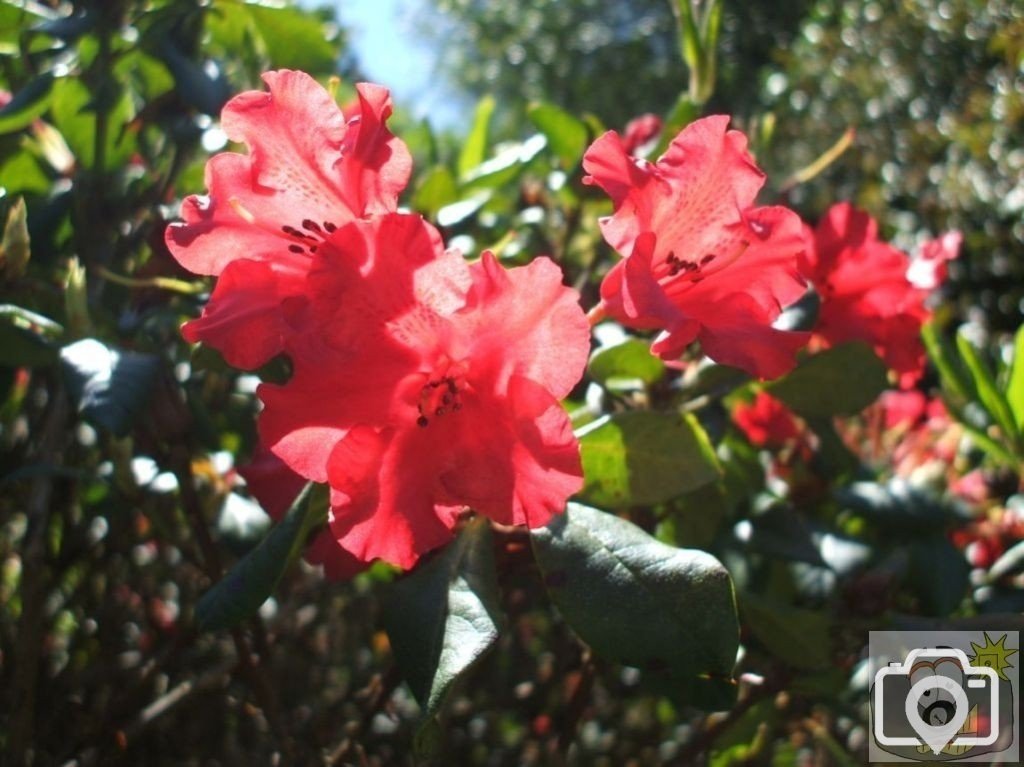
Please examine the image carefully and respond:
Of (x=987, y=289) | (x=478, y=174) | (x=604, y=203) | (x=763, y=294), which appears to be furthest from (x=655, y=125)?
(x=987, y=289)

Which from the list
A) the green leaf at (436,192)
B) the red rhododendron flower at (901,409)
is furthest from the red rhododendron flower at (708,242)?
the red rhododendron flower at (901,409)

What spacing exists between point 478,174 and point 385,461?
627mm

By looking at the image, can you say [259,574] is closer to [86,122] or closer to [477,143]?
[86,122]

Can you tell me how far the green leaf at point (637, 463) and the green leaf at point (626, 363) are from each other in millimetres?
83

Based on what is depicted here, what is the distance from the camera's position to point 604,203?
4.64 ft

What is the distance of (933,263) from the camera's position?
1294mm

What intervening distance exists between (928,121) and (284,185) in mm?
4654

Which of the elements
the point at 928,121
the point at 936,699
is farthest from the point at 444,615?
the point at 928,121

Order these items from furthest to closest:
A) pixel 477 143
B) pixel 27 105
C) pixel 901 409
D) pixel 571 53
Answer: pixel 571 53
pixel 901 409
pixel 477 143
pixel 27 105

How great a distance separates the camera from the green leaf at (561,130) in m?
1.36

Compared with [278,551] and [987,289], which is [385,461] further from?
[987,289]

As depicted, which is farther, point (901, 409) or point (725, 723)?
point (901, 409)

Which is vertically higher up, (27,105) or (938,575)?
(27,105)

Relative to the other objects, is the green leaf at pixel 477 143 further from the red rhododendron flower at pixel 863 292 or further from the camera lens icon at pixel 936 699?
the camera lens icon at pixel 936 699
